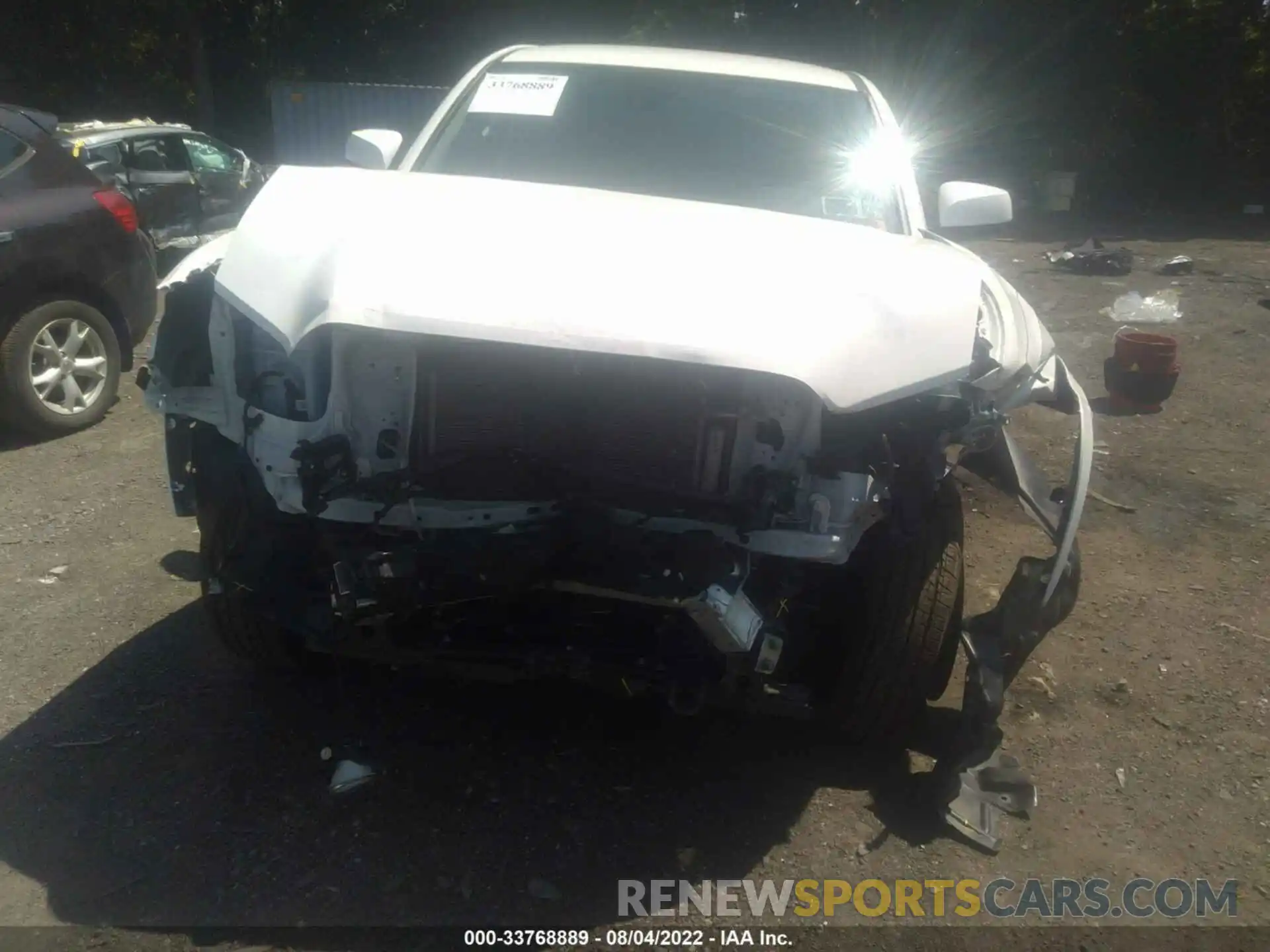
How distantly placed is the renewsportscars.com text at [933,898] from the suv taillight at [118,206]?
4.81 m

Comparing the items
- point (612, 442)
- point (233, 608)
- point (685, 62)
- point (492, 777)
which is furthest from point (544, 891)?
point (685, 62)

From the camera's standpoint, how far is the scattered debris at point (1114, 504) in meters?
4.98

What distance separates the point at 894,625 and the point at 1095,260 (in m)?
9.79

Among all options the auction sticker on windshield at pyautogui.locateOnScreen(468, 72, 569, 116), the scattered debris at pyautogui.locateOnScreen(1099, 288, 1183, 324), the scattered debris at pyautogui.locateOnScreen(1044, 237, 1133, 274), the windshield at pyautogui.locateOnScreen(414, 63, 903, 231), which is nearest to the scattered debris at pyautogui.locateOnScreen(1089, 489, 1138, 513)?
the windshield at pyautogui.locateOnScreen(414, 63, 903, 231)

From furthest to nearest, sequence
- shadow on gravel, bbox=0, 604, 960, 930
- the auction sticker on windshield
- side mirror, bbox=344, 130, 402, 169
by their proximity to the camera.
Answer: side mirror, bbox=344, 130, 402, 169 < the auction sticker on windshield < shadow on gravel, bbox=0, 604, 960, 930

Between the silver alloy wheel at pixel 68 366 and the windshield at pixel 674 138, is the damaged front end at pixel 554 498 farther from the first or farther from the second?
the silver alloy wheel at pixel 68 366

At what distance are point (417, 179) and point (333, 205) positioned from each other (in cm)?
Result: 39

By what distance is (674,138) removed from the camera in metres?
3.70

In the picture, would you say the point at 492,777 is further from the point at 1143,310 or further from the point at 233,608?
the point at 1143,310

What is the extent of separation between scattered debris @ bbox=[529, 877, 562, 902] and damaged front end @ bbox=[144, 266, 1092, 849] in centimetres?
52

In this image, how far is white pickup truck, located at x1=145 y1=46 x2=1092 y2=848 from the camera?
7.69ft

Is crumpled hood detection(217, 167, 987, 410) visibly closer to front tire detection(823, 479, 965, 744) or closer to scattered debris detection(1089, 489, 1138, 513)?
front tire detection(823, 479, 965, 744)

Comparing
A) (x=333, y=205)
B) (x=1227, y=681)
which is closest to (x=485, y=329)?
(x=333, y=205)

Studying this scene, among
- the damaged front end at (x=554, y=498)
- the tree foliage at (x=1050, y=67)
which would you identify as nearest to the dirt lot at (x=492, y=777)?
the damaged front end at (x=554, y=498)
